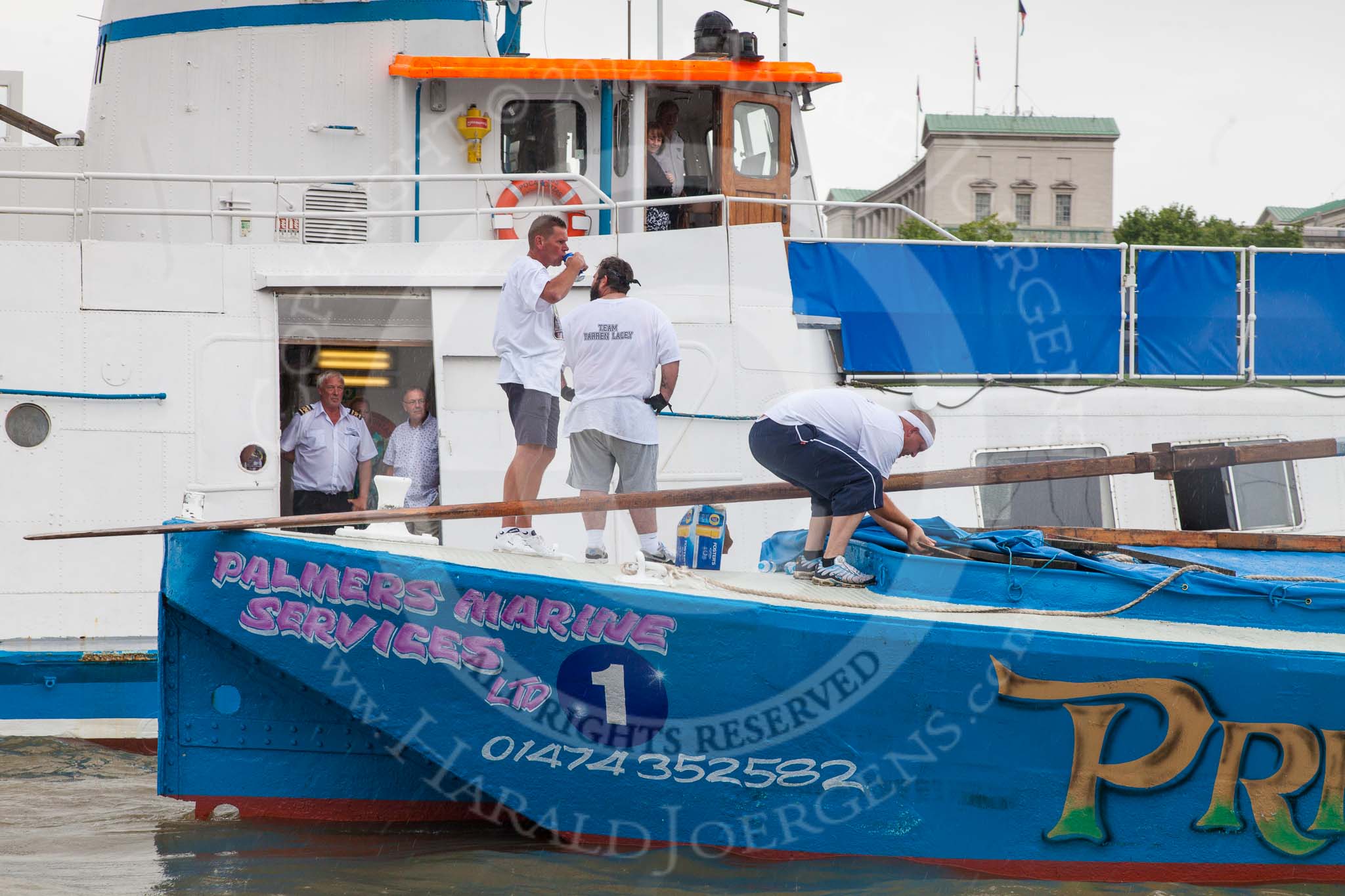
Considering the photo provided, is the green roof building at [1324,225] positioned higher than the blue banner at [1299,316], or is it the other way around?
the green roof building at [1324,225]

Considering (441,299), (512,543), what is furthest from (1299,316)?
(512,543)

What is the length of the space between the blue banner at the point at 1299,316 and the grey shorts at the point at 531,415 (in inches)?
221

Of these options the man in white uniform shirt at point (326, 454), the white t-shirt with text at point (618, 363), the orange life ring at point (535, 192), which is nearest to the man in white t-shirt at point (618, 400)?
the white t-shirt with text at point (618, 363)

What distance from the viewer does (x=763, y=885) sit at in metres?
5.61

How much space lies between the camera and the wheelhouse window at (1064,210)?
8450 centimetres

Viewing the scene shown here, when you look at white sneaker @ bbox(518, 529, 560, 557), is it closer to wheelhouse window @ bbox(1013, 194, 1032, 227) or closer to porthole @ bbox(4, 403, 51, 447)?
porthole @ bbox(4, 403, 51, 447)

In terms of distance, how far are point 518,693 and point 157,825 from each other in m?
2.28

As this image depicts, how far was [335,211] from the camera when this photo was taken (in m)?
10.2

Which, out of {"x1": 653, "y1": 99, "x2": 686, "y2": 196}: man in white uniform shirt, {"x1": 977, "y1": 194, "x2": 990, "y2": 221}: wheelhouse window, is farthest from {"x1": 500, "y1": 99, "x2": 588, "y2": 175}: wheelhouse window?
{"x1": 977, "y1": 194, "x2": 990, "y2": 221}: wheelhouse window

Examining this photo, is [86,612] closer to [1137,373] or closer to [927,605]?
[927,605]

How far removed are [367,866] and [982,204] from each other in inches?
3316

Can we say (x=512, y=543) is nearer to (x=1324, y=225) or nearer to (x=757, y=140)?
(x=757, y=140)

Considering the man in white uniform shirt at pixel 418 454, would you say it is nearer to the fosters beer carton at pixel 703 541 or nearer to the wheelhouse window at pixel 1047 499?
the fosters beer carton at pixel 703 541

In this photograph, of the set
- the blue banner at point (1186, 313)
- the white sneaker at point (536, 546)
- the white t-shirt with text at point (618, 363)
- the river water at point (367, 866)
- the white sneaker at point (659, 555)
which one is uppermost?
the blue banner at point (1186, 313)
